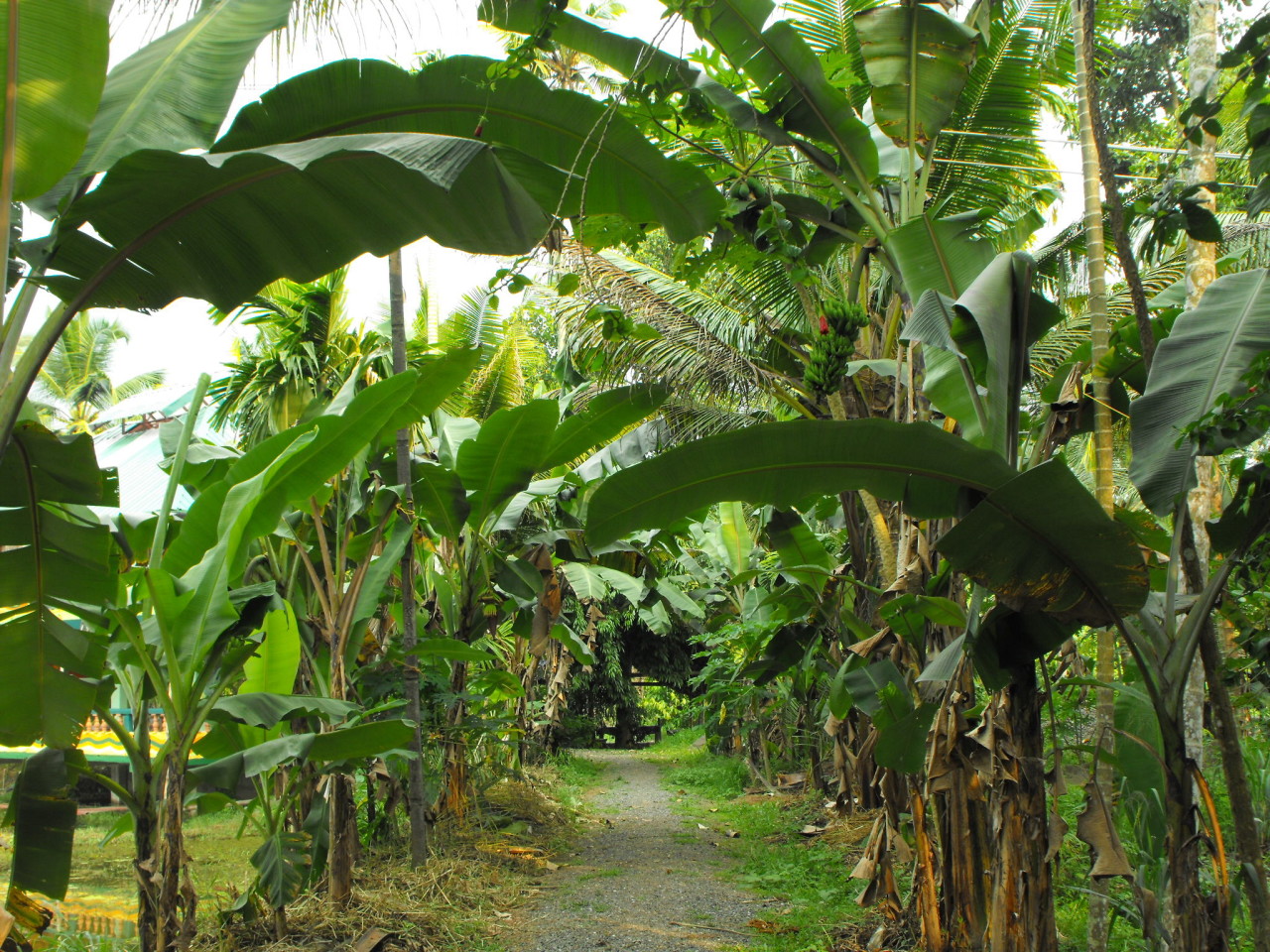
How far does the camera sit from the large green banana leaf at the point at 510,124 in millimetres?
2873

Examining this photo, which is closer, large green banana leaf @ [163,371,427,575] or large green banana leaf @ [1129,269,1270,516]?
large green banana leaf @ [1129,269,1270,516]

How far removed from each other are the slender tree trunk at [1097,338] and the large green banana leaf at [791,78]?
0.92 meters

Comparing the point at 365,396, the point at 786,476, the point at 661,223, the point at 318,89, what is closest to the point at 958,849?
the point at 786,476

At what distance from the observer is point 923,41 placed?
3969 millimetres

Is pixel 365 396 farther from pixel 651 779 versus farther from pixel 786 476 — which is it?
pixel 651 779

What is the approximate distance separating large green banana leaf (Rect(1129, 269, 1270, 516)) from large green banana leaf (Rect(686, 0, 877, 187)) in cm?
158

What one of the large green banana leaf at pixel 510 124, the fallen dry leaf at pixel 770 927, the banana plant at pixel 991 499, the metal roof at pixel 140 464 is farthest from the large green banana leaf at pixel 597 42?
the metal roof at pixel 140 464

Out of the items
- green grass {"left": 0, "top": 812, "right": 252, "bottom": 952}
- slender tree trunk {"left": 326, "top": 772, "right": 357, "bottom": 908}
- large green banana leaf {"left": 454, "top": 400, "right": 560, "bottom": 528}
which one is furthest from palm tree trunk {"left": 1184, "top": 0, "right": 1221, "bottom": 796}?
green grass {"left": 0, "top": 812, "right": 252, "bottom": 952}

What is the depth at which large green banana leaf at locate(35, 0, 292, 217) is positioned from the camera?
2.66 m

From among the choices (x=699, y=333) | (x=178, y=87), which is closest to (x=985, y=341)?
(x=178, y=87)

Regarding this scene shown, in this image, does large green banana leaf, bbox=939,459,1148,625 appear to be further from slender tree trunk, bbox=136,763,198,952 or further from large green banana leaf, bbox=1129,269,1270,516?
slender tree trunk, bbox=136,763,198,952

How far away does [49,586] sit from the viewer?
11.3 ft

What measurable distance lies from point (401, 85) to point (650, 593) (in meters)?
6.83

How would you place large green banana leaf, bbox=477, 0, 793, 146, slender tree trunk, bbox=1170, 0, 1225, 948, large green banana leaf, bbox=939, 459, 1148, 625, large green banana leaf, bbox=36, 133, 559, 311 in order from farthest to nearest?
slender tree trunk, bbox=1170, 0, 1225, 948, large green banana leaf, bbox=477, 0, 793, 146, large green banana leaf, bbox=939, 459, 1148, 625, large green banana leaf, bbox=36, 133, 559, 311
